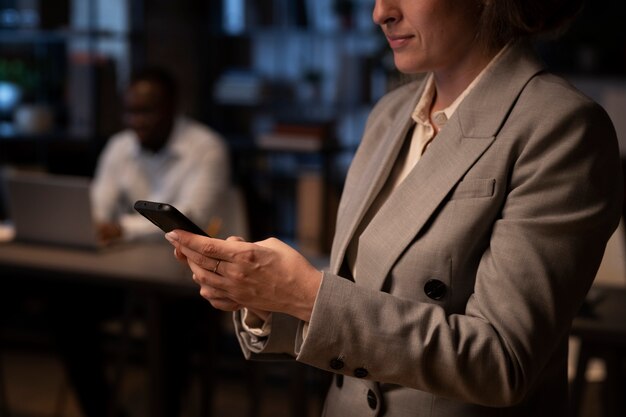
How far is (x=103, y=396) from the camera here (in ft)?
12.7

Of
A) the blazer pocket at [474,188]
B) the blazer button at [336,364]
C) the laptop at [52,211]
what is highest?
the blazer pocket at [474,188]

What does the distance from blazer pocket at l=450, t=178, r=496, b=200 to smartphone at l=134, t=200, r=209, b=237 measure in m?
0.37

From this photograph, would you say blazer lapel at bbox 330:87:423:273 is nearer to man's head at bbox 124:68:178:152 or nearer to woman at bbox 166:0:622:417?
woman at bbox 166:0:622:417

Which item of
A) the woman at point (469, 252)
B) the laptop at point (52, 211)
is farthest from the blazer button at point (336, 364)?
the laptop at point (52, 211)

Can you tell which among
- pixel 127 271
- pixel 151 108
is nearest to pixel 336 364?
pixel 127 271

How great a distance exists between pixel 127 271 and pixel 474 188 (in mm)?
2014

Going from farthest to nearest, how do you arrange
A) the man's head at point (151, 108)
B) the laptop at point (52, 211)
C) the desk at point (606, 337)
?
the man's head at point (151, 108) → the laptop at point (52, 211) → the desk at point (606, 337)

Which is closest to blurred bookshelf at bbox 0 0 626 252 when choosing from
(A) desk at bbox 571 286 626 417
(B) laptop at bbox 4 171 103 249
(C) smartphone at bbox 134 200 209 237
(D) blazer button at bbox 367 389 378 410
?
(B) laptop at bbox 4 171 103 249

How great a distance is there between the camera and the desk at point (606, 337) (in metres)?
2.47

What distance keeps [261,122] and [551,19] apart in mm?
4854

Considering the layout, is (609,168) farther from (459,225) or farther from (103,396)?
(103,396)

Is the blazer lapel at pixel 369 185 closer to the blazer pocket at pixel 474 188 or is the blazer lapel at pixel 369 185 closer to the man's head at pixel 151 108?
the blazer pocket at pixel 474 188

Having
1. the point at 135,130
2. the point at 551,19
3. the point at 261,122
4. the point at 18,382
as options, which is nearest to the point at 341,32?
the point at 261,122

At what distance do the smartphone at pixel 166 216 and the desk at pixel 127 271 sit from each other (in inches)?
63.3
